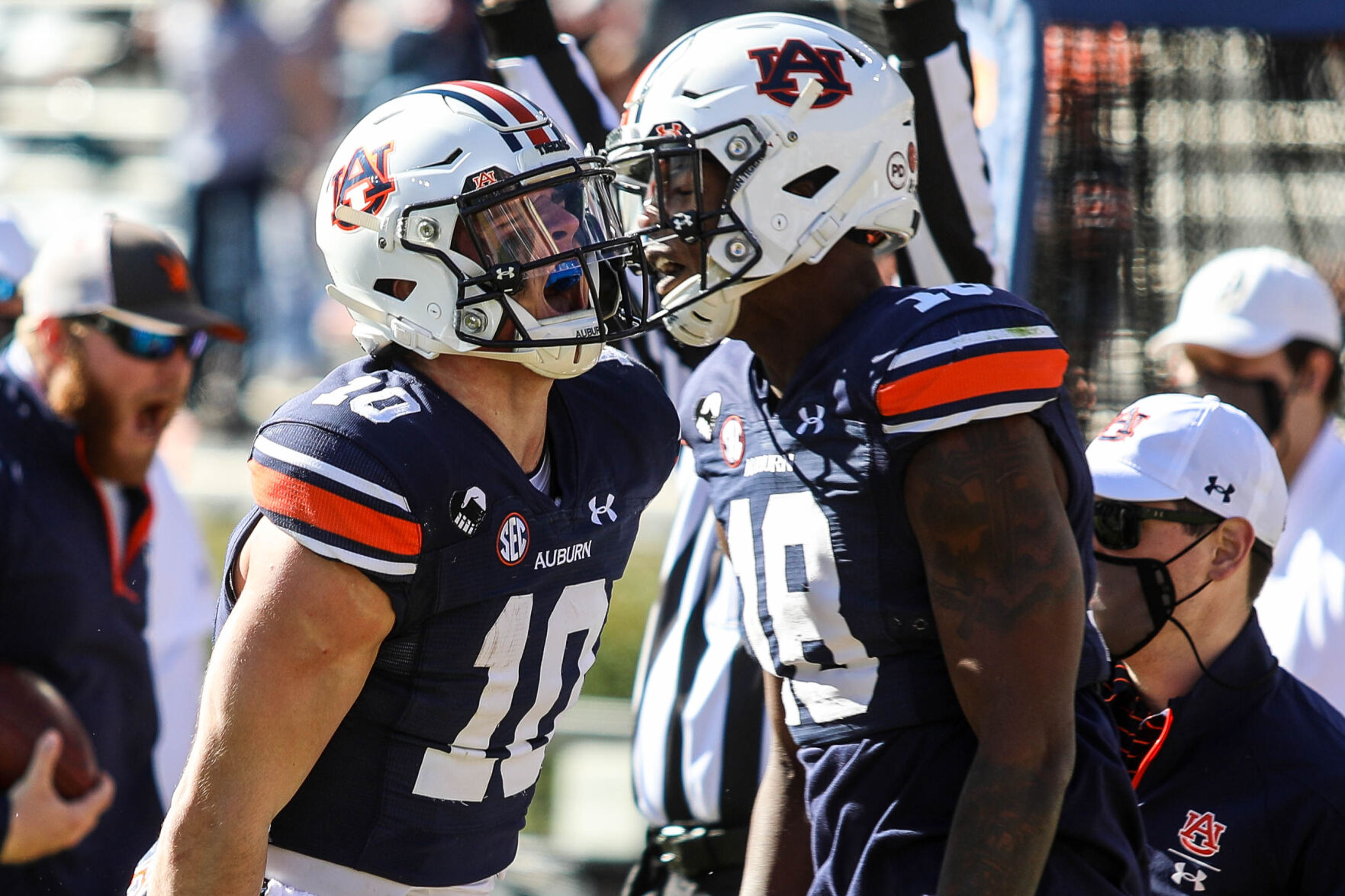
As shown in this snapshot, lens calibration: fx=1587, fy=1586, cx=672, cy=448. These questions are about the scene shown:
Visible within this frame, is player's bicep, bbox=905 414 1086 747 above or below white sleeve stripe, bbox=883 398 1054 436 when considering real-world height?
below

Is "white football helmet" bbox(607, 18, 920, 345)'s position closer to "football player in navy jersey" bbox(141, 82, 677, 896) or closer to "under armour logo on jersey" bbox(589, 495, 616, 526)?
"football player in navy jersey" bbox(141, 82, 677, 896)

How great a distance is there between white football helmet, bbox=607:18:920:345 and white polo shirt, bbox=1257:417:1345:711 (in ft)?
5.61

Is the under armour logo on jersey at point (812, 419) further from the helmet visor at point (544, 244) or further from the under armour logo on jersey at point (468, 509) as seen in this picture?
the under armour logo on jersey at point (468, 509)

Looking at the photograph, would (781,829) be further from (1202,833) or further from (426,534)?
(426,534)

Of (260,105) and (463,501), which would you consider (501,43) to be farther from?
(260,105)

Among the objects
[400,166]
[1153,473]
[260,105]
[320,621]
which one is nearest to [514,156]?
[400,166]

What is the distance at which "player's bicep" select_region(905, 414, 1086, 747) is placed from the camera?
198 cm

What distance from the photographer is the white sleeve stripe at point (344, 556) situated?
190cm

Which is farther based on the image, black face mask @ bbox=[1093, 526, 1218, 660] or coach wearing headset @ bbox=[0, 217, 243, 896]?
coach wearing headset @ bbox=[0, 217, 243, 896]

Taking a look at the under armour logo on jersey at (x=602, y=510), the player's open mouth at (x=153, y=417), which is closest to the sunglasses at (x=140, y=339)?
the player's open mouth at (x=153, y=417)

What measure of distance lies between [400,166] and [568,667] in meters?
0.74

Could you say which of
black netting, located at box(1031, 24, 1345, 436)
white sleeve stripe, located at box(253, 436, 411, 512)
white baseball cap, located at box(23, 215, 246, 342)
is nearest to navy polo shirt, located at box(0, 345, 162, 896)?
white baseball cap, located at box(23, 215, 246, 342)

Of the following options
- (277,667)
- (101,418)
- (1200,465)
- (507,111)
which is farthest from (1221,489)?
(101,418)

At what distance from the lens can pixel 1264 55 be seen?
4.18 meters
